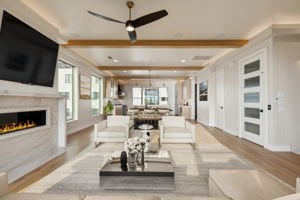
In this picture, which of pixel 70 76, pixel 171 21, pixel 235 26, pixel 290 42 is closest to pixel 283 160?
pixel 290 42

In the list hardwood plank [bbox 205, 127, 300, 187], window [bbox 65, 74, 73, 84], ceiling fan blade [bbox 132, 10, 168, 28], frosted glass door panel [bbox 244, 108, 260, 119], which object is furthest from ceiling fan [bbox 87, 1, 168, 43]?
window [bbox 65, 74, 73, 84]

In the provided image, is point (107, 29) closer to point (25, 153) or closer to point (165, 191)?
point (25, 153)

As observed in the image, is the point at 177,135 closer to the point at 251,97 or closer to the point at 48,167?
the point at 251,97

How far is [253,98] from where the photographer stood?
222 inches

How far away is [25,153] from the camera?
3719 millimetres

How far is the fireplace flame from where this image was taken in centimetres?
334

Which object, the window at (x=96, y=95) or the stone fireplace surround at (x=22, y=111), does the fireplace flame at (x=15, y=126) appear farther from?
the window at (x=96, y=95)

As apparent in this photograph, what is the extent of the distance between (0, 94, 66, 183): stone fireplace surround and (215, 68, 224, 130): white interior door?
580cm

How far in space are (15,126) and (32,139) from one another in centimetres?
43

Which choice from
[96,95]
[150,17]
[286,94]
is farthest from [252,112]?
[96,95]

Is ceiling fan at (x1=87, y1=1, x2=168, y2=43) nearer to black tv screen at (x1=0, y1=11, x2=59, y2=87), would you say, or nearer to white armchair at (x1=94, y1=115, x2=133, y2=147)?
black tv screen at (x1=0, y1=11, x2=59, y2=87)

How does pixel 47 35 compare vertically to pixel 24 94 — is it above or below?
above

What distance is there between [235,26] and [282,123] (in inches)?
99.7

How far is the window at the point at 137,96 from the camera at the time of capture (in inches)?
664
